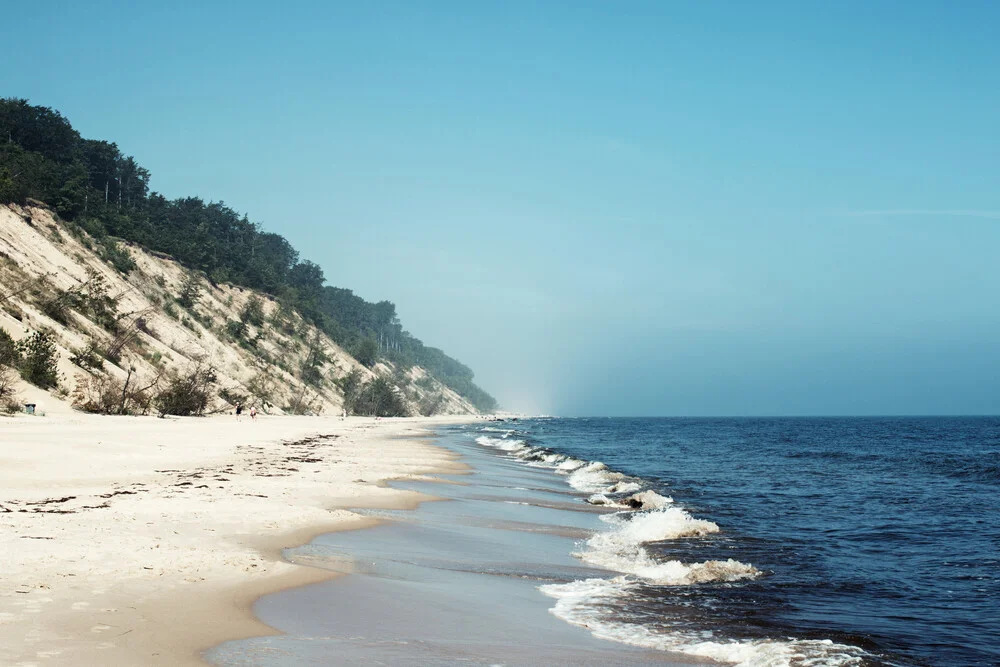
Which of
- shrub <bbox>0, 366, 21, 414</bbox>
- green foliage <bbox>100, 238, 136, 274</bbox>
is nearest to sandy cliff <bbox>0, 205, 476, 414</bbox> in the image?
green foliage <bbox>100, 238, 136, 274</bbox>

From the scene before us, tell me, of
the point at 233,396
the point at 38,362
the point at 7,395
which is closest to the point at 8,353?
the point at 38,362

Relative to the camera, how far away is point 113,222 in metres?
69.6

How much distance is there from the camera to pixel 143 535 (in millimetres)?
9500

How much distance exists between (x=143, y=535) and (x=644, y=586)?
22.5ft

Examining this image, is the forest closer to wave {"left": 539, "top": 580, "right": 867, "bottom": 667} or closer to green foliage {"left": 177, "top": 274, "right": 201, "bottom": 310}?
green foliage {"left": 177, "top": 274, "right": 201, "bottom": 310}

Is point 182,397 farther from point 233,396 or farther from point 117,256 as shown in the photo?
point 117,256

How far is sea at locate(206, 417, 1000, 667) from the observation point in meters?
7.02

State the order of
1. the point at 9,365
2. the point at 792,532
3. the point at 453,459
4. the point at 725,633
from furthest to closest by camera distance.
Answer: the point at 453,459, the point at 9,365, the point at 792,532, the point at 725,633

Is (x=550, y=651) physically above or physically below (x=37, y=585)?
below

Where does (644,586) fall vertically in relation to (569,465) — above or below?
above

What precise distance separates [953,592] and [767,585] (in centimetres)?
283

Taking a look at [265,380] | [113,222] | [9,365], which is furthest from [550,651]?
[113,222]

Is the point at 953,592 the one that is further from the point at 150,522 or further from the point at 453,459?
the point at 453,459

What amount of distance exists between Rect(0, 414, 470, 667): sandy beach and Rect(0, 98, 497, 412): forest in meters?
41.1
